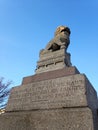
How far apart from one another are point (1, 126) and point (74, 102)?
7.08 feet

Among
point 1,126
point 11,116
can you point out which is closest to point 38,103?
point 11,116

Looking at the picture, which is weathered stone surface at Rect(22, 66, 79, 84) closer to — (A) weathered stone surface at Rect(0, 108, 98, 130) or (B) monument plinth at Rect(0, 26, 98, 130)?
(B) monument plinth at Rect(0, 26, 98, 130)

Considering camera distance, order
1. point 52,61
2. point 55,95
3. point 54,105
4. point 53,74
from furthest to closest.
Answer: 1. point 52,61
2. point 53,74
3. point 55,95
4. point 54,105

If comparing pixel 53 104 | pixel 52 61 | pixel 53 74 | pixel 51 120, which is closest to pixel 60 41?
pixel 52 61

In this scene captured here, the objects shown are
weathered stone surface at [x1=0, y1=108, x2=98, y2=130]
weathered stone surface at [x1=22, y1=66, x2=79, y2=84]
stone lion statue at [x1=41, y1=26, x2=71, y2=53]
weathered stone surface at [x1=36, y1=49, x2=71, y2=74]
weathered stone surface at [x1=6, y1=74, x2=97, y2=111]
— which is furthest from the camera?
stone lion statue at [x1=41, y1=26, x2=71, y2=53]

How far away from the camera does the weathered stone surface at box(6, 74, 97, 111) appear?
10.3 ft

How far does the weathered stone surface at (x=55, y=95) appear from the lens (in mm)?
3133

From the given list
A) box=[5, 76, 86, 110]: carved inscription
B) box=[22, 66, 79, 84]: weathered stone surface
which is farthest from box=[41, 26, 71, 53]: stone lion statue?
box=[5, 76, 86, 110]: carved inscription

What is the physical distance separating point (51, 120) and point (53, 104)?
1.37 ft

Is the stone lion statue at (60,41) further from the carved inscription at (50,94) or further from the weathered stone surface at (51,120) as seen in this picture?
the weathered stone surface at (51,120)

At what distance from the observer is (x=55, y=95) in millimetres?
3443

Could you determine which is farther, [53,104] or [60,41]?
[60,41]

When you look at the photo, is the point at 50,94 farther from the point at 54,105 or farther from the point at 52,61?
the point at 52,61

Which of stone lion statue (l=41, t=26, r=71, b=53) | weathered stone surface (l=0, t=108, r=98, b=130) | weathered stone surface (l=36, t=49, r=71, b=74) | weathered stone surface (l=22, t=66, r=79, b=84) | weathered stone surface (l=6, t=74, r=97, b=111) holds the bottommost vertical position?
weathered stone surface (l=0, t=108, r=98, b=130)
